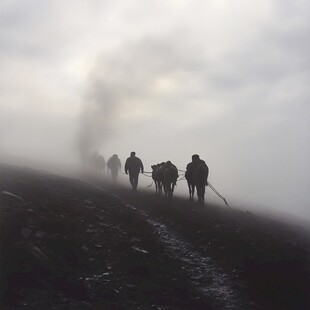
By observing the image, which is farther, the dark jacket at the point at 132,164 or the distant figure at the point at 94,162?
the distant figure at the point at 94,162

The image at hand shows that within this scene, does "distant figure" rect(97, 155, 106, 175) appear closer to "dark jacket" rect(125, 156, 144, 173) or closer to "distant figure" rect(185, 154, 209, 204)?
"dark jacket" rect(125, 156, 144, 173)

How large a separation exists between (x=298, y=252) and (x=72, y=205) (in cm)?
1063

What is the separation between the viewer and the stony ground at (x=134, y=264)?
8828 millimetres

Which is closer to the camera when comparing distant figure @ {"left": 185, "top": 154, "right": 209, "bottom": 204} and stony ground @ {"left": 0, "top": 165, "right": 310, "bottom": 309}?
stony ground @ {"left": 0, "top": 165, "right": 310, "bottom": 309}

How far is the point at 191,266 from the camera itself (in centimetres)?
1172

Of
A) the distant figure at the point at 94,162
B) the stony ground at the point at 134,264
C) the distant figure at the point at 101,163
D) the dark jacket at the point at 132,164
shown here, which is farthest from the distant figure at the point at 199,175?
the distant figure at the point at 94,162

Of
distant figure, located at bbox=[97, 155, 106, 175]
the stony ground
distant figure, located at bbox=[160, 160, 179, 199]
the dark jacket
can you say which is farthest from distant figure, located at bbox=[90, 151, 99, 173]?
the stony ground

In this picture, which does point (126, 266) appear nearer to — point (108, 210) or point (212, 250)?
point (212, 250)

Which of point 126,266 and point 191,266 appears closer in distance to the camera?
point 126,266

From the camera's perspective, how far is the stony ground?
8828 millimetres

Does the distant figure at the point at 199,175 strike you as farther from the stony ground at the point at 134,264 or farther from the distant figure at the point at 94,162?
Result: the distant figure at the point at 94,162

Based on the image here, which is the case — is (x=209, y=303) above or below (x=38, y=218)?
below

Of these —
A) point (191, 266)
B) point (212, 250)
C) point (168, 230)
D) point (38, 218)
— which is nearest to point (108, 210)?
point (168, 230)

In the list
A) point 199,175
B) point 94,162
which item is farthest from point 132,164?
point 94,162
